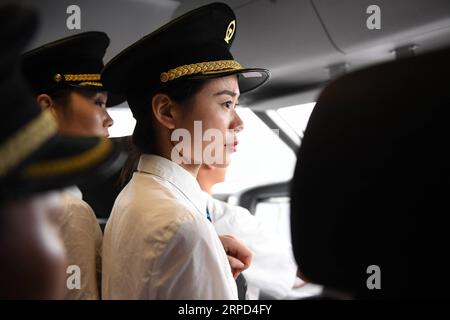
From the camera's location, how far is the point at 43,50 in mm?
1856

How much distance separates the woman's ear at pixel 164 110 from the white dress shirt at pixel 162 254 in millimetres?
195

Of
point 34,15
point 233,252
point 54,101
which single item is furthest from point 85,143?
point 54,101

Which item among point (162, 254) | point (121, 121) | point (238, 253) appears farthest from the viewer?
point (121, 121)

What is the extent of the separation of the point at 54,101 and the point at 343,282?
125 cm

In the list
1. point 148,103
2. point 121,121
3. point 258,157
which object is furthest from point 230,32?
point 258,157

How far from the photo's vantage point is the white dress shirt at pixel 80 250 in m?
1.37

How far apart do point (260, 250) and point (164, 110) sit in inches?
69.3

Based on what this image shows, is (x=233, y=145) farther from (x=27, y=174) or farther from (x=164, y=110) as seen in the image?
(x=27, y=174)

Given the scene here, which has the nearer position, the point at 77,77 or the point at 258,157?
the point at 77,77

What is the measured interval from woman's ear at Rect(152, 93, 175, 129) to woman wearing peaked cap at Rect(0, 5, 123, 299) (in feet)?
2.40

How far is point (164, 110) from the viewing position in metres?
1.43

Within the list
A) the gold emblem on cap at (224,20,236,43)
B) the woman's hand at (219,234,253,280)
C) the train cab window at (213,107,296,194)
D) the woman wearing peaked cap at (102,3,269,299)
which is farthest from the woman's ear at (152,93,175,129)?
the train cab window at (213,107,296,194)
